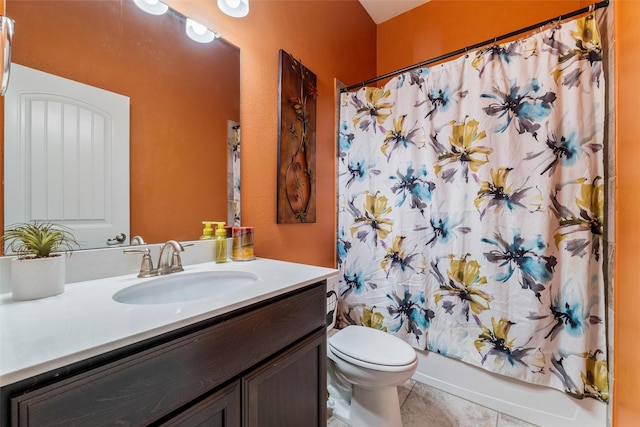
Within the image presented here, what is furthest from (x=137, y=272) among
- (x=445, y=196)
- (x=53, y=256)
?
(x=445, y=196)

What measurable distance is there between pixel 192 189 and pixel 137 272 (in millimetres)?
384

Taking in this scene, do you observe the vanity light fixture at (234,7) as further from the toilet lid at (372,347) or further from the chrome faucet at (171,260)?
the toilet lid at (372,347)

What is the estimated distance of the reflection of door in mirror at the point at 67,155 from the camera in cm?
73

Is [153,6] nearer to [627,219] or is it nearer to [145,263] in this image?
[145,263]

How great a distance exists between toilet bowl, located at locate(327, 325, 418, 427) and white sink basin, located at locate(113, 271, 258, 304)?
673 millimetres

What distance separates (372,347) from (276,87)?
1.49m

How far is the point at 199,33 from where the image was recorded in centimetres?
113

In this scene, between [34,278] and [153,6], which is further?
[153,6]

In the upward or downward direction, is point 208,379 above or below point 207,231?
below

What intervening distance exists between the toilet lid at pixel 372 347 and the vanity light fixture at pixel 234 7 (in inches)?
65.3

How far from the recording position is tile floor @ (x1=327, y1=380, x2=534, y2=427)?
137cm

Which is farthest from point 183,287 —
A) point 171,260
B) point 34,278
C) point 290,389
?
point 290,389

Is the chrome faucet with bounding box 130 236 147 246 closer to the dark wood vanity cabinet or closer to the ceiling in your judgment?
the dark wood vanity cabinet

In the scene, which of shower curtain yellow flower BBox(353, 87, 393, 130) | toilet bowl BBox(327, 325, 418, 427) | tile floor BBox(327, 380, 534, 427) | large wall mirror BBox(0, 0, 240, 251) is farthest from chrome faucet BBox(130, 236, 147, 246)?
shower curtain yellow flower BBox(353, 87, 393, 130)
